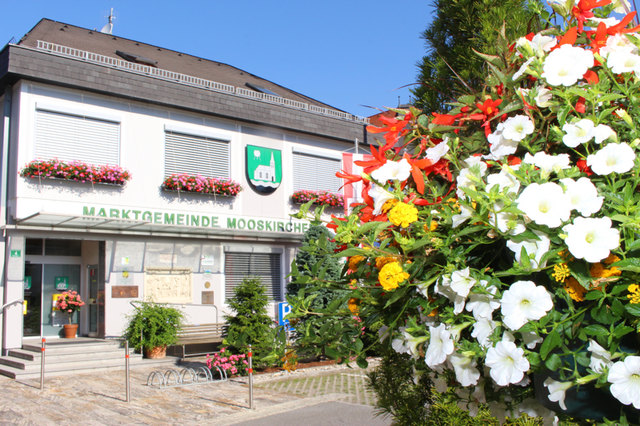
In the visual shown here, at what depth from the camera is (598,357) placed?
1.26 m

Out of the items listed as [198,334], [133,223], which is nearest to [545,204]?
[133,223]

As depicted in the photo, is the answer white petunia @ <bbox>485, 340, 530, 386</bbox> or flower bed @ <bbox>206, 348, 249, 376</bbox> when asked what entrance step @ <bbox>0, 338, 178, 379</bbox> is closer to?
flower bed @ <bbox>206, 348, 249, 376</bbox>

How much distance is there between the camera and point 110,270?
1505 centimetres

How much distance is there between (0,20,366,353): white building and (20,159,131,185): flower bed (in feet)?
0.82

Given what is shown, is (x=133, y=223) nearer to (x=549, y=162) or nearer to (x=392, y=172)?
(x=392, y=172)

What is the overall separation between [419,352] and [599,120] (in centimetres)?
76

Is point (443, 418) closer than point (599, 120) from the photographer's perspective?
No

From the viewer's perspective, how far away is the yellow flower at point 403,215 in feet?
4.80

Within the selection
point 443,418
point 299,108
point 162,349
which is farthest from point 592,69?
point 299,108

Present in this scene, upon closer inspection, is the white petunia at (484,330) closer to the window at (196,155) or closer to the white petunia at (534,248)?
the white petunia at (534,248)

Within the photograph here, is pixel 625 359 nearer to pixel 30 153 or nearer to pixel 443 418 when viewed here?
pixel 443 418

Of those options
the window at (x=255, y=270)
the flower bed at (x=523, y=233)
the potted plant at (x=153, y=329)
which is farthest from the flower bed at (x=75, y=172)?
the flower bed at (x=523, y=233)

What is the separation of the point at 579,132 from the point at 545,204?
11.5 inches

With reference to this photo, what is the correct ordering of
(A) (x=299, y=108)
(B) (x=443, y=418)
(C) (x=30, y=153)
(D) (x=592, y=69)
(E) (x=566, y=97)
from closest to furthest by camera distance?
(E) (x=566, y=97), (D) (x=592, y=69), (B) (x=443, y=418), (C) (x=30, y=153), (A) (x=299, y=108)
